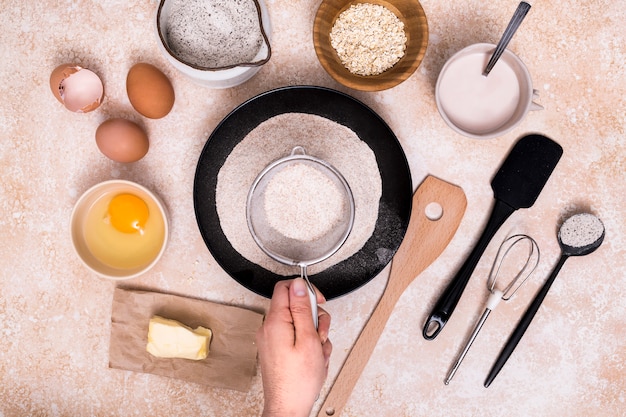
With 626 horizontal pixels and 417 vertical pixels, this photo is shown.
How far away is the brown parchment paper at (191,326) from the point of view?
3.20 ft

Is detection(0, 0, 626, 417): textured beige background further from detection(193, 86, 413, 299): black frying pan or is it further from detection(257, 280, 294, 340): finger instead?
detection(257, 280, 294, 340): finger

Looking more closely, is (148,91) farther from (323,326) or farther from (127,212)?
(323,326)

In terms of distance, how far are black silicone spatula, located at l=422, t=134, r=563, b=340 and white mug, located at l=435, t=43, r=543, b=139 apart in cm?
8

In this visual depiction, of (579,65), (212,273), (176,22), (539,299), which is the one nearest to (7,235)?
(212,273)

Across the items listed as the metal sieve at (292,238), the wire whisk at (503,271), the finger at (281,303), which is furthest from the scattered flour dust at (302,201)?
the wire whisk at (503,271)

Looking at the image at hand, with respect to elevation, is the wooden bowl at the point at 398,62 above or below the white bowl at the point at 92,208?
above

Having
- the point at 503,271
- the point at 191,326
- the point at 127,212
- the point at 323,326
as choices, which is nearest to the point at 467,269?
the point at 503,271

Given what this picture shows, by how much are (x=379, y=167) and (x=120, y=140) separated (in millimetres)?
489

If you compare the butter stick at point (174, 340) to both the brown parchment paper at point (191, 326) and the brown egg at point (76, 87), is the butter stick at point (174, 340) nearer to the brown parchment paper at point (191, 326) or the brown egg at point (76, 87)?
the brown parchment paper at point (191, 326)

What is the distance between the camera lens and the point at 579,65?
3.19 feet

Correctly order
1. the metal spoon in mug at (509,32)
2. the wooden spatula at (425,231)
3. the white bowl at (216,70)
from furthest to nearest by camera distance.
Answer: the wooden spatula at (425,231), the white bowl at (216,70), the metal spoon in mug at (509,32)

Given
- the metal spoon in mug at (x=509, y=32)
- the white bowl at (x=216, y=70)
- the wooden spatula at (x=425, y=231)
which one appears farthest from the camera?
the wooden spatula at (x=425, y=231)

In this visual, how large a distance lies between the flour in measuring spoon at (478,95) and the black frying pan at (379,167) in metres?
0.14

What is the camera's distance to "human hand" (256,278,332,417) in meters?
0.76
